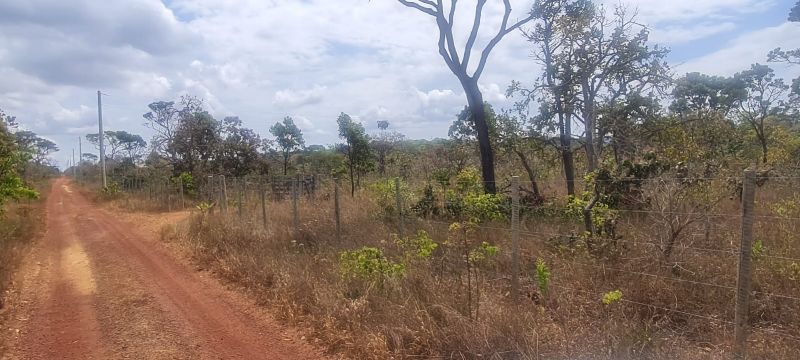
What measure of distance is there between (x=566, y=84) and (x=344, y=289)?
8570mm

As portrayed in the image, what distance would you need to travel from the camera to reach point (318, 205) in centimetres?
1267

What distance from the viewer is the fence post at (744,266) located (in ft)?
11.7

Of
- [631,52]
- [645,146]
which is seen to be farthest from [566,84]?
[645,146]

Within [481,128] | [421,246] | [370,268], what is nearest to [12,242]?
[370,268]

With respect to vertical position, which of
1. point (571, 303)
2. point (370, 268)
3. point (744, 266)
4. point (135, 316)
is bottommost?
point (135, 316)

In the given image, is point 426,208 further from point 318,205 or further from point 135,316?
point 135,316

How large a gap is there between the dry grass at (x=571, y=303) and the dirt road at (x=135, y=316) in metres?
0.49

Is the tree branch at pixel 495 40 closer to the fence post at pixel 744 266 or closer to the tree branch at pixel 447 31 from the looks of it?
the tree branch at pixel 447 31

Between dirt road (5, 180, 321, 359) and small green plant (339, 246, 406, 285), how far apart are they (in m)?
1.03

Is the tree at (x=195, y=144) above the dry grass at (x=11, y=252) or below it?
above

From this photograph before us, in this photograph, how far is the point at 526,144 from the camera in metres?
13.8

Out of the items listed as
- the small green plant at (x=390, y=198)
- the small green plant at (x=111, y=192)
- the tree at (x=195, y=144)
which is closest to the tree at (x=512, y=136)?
the small green plant at (x=390, y=198)

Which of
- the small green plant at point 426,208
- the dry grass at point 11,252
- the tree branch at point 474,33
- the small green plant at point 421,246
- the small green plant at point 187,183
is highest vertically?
the tree branch at point 474,33

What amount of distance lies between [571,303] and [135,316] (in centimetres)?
545
